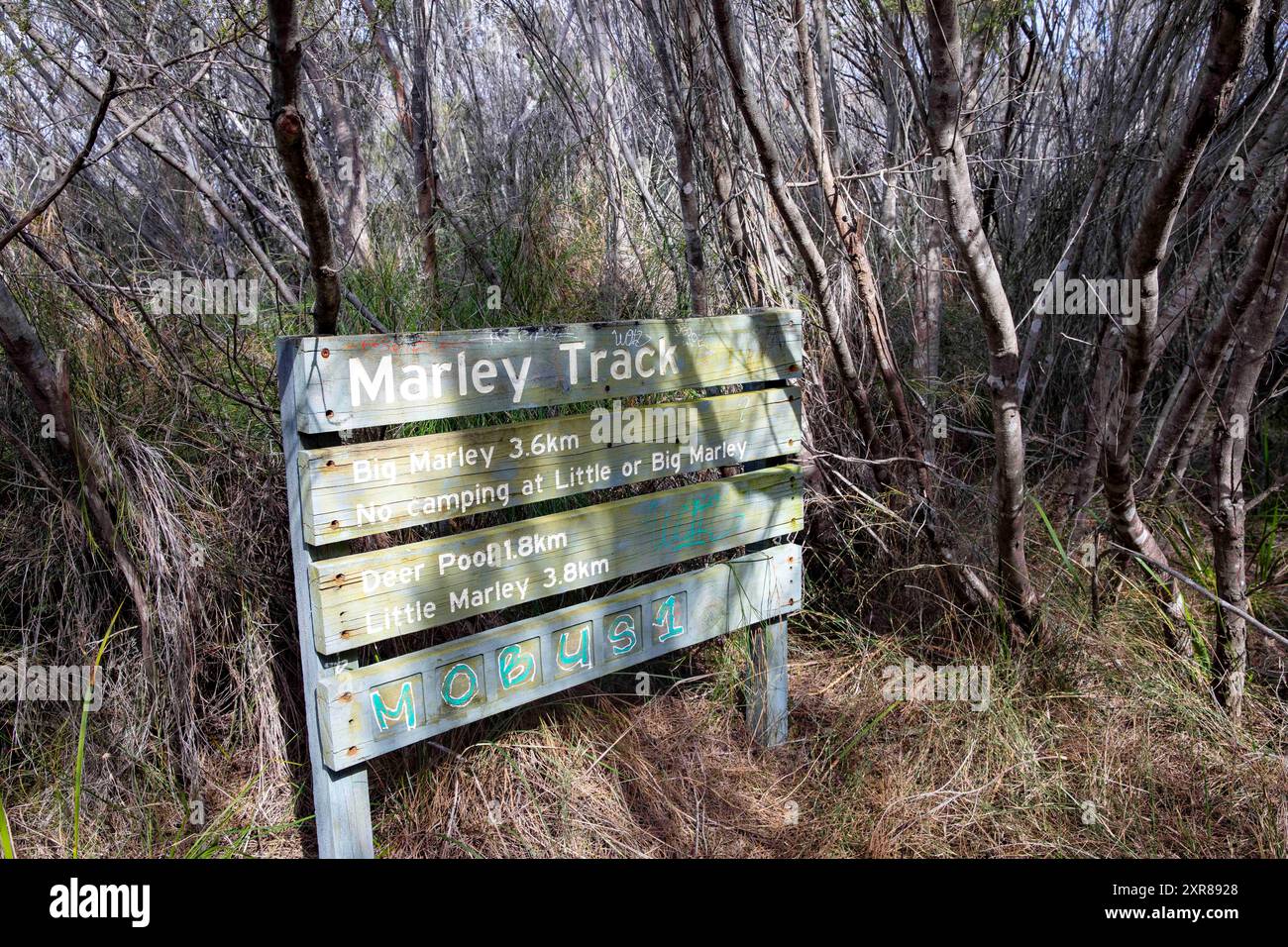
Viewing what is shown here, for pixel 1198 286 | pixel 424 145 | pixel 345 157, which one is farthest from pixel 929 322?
pixel 345 157

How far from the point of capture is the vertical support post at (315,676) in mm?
2111

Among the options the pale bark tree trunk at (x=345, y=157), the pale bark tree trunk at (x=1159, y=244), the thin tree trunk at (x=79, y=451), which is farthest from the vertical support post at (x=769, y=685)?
the pale bark tree trunk at (x=345, y=157)

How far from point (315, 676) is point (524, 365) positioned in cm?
96

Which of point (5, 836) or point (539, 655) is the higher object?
point (539, 655)

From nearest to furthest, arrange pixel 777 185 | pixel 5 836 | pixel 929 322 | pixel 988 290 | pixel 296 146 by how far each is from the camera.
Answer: pixel 296 146, pixel 5 836, pixel 988 290, pixel 777 185, pixel 929 322

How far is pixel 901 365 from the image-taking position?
4543 mm

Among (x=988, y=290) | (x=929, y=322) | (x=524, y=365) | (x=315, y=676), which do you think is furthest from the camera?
(x=929, y=322)

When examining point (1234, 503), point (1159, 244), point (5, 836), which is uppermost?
point (1159, 244)

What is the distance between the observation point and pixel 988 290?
2.83 metres

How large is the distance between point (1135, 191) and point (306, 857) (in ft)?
12.6

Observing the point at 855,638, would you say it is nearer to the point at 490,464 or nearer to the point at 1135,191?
the point at 490,464

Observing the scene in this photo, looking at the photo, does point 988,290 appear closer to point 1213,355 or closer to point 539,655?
point 1213,355

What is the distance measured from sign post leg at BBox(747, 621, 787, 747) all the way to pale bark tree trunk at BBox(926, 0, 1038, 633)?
859 millimetres

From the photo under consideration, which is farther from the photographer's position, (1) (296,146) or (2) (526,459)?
(2) (526,459)
